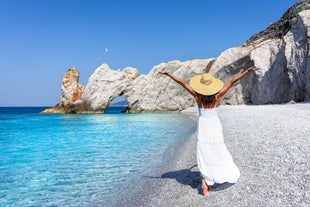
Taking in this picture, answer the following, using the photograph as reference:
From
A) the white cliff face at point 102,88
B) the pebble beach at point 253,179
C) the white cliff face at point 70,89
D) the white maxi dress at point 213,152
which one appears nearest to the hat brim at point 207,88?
the white maxi dress at point 213,152

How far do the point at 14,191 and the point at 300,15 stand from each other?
31.4 m

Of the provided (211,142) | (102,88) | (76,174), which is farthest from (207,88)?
(102,88)

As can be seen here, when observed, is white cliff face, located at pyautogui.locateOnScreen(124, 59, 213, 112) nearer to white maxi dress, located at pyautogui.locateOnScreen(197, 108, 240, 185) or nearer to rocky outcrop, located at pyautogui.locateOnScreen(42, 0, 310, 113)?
rocky outcrop, located at pyautogui.locateOnScreen(42, 0, 310, 113)

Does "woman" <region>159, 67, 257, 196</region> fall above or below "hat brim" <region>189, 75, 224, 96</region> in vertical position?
below

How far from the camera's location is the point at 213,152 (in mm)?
5758

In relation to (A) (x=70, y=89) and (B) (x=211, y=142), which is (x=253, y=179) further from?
(A) (x=70, y=89)

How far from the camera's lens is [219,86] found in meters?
5.71

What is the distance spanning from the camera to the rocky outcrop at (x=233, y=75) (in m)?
30.7

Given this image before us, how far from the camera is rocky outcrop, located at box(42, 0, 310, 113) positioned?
101 ft

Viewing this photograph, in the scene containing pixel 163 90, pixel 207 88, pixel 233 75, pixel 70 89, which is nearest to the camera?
pixel 207 88

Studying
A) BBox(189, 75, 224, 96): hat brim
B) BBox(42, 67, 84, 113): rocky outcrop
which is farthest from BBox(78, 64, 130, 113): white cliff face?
BBox(189, 75, 224, 96): hat brim

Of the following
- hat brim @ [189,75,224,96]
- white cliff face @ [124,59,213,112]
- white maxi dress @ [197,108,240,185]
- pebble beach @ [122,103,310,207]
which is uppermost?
hat brim @ [189,75,224,96]

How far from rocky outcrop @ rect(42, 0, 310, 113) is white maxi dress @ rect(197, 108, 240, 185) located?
25.5m

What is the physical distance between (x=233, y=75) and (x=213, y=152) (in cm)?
4285
